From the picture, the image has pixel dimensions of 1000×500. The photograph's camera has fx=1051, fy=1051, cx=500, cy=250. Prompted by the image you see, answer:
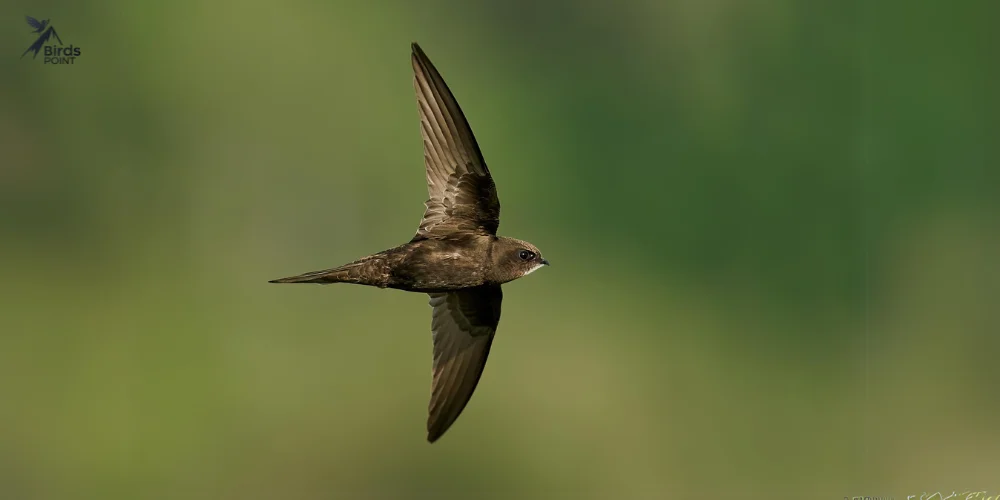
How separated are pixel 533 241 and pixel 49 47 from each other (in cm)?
917

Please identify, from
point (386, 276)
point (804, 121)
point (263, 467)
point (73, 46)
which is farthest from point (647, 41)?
point (386, 276)

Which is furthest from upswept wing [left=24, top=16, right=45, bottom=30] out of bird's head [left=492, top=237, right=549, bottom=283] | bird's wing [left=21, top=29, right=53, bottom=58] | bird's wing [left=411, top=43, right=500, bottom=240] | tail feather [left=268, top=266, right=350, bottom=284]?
bird's head [left=492, top=237, right=549, bottom=283]

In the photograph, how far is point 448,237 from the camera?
4.75 m

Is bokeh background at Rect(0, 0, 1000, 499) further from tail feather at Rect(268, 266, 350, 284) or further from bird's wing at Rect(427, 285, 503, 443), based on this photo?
tail feather at Rect(268, 266, 350, 284)

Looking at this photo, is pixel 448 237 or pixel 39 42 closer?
pixel 448 237

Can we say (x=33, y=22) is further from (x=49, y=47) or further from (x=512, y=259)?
(x=512, y=259)

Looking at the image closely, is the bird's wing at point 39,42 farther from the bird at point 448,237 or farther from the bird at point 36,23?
the bird at point 448,237

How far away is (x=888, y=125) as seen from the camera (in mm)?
19984

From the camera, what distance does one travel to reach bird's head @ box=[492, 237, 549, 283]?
463 cm

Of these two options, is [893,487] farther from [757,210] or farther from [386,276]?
[386,276]

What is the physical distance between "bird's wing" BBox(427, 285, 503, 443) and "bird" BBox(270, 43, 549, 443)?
0.9 inches

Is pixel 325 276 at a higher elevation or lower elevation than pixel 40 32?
lower

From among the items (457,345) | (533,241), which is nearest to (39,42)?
(533,241)

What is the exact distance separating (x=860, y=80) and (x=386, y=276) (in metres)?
19.0
